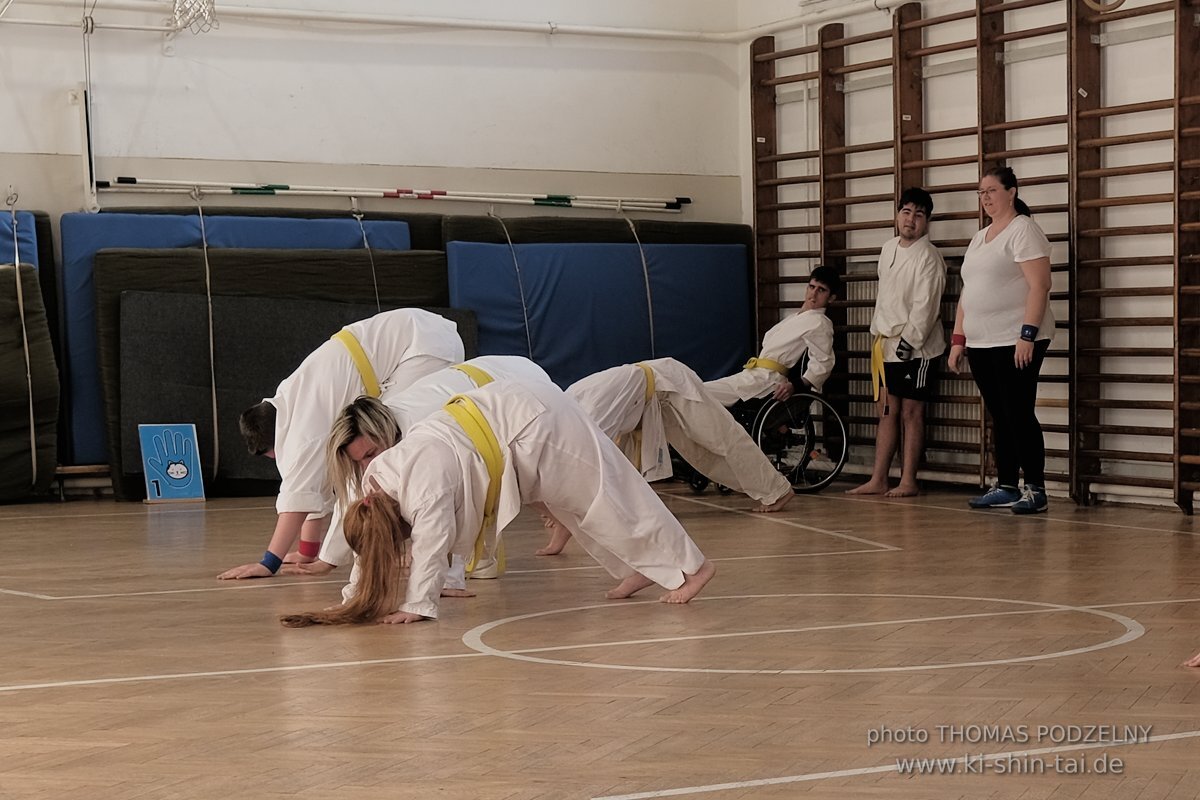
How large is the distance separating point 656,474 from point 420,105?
3.84 metres

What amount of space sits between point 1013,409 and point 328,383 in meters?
3.39

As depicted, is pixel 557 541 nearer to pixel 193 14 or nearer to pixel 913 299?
pixel 913 299

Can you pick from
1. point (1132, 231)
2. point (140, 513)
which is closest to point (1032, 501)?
point (1132, 231)

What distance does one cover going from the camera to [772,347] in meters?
8.65

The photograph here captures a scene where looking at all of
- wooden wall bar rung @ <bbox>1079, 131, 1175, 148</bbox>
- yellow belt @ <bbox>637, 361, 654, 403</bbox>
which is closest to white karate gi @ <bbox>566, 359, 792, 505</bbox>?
yellow belt @ <bbox>637, 361, 654, 403</bbox>

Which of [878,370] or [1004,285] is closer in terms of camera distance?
[1004,285]

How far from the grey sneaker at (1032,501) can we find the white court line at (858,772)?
13.9 ft

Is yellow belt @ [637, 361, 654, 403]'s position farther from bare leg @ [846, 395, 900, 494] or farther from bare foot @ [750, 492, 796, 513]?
bare leg @ [846, 395, 900, 494]

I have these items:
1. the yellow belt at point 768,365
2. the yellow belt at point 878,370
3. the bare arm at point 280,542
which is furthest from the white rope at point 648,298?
the bare arm at point 280,542

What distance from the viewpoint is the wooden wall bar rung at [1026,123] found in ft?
26.1

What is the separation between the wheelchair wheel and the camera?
28.0 feet

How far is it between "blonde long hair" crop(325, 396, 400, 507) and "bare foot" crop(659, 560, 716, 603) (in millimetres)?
960

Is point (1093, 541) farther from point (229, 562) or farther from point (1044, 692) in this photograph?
point (229, 562)

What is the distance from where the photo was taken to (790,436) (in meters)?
8.60
